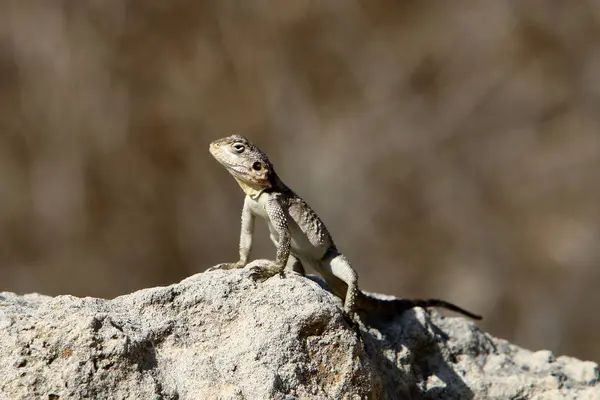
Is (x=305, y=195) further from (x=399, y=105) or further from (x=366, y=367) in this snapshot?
(x=366, y=367)

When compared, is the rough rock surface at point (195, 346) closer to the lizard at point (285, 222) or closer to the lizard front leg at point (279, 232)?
the lizard front leg at point (279, 232)

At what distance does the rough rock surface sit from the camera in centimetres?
245

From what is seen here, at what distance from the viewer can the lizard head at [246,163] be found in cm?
354

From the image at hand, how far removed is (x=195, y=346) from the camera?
2713 millimetres

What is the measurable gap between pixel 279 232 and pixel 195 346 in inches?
31.2

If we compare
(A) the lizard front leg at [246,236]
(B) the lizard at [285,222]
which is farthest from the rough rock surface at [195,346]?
(A) the lizard front leg at [246,236]

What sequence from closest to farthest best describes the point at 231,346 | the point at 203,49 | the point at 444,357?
the point at 231,346, the point at 444,357, the point at 203,49

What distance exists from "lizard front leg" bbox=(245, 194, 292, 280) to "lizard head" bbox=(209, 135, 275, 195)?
87mm

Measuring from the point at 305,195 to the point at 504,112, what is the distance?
1.91m

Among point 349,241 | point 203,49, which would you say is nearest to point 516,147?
point 349,241

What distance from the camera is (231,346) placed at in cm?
270

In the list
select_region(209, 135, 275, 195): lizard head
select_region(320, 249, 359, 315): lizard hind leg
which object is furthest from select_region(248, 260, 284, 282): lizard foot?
select_region(209, 135, 275, 195): lizard head

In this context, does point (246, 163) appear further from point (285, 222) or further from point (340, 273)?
point (340, 273)

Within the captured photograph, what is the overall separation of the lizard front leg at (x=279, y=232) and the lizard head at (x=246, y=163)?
9 centimetres
